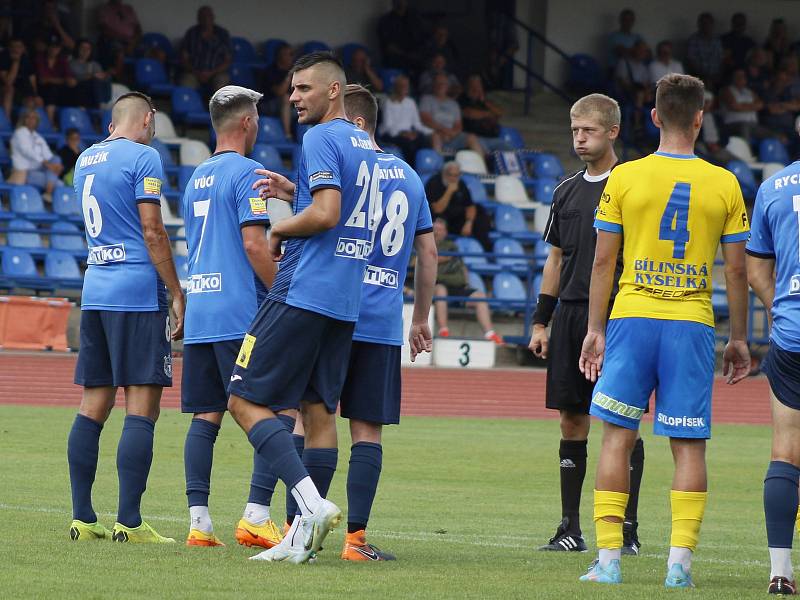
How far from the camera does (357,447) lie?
689 centimetres

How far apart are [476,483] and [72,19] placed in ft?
57.6

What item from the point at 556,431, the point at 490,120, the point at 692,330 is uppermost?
the point at 490,120

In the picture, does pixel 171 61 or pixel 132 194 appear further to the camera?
pixel 171 61

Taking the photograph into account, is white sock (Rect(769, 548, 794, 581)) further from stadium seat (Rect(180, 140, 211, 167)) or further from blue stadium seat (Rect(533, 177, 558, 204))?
blue stadium seat (Rect(533, 177, 558, 204))

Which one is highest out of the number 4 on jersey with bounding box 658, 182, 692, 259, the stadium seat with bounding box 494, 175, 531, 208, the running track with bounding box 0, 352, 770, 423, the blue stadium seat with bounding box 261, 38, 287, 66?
the blue stadium seat with bounding box 261, 38, 287, 66

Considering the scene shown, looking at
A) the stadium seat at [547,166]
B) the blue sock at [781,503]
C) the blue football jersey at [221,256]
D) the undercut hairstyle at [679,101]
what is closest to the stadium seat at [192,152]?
the stadium seat at [547,166]

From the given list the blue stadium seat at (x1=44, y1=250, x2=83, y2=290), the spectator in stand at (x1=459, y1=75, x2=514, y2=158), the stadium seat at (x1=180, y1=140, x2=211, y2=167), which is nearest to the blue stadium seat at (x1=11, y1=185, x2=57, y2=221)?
the blue stadium seat at (x1=44, y1=250, x2=83, y2=290)

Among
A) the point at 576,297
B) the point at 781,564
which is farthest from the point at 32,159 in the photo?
the point at 781,564

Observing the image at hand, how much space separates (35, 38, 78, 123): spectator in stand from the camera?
76.1 feet

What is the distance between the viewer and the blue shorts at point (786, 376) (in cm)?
598

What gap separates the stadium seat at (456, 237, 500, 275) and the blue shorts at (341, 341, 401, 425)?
15.6 m

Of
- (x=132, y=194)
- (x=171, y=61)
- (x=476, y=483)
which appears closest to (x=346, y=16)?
(x=171, y=61)

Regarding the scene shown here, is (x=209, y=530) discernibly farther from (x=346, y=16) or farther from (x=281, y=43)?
(x=346, y=16)

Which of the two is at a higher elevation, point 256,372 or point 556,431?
point 256,372
